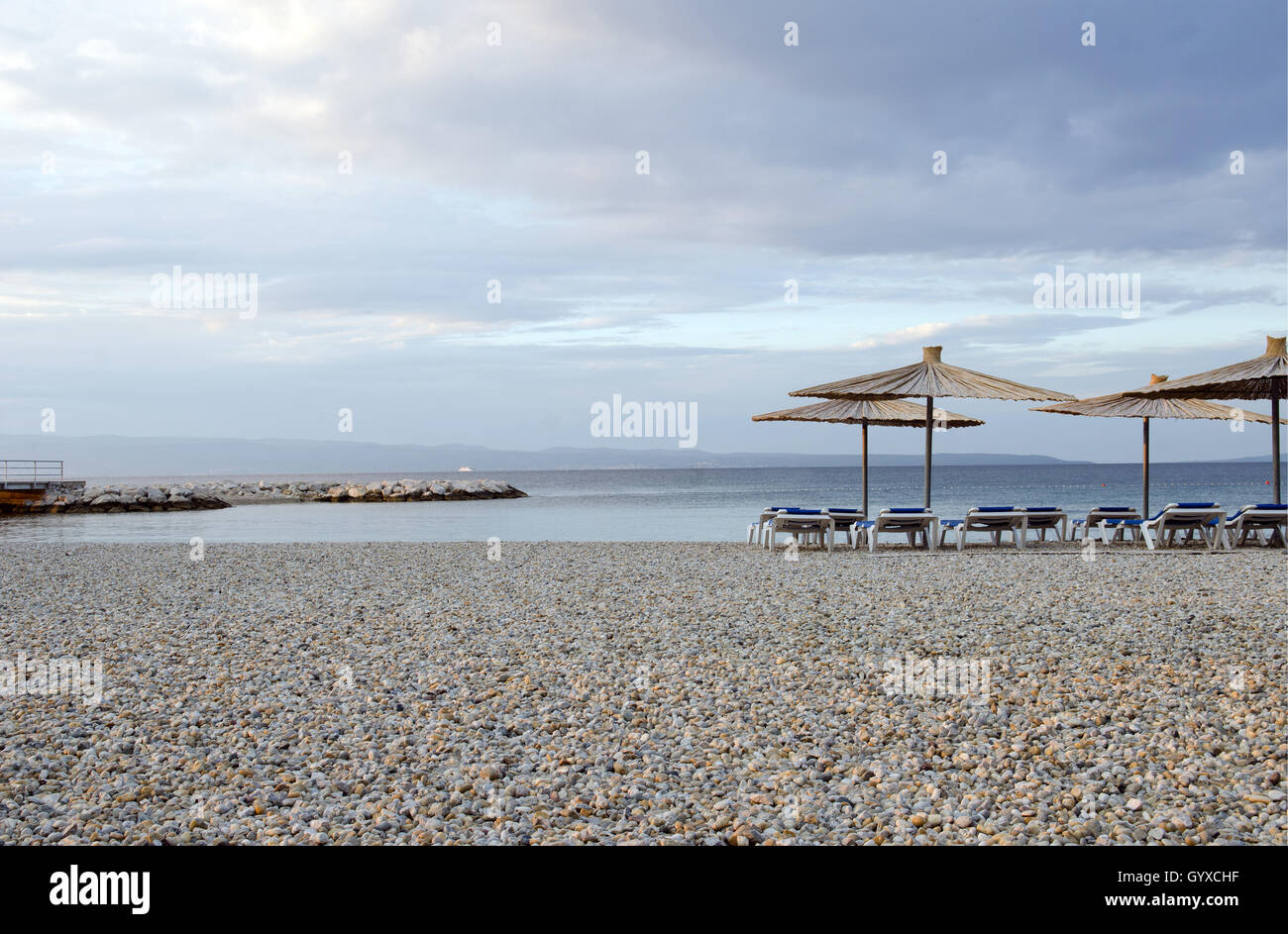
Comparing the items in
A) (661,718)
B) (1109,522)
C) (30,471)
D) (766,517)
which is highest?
(30,471)

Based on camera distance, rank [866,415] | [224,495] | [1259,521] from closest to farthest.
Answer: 1. [1259,521]
2. [866,415]
3. [224,495]

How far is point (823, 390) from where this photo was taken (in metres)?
12.1

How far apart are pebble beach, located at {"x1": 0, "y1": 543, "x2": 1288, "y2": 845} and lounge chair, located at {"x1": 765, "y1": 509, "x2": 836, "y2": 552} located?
12.4 feet

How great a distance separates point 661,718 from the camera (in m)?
4.67

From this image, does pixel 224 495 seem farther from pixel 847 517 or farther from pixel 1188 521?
pixel 1188 521

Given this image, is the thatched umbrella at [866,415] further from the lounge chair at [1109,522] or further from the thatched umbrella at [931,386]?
the lounge chair at [1109,522]

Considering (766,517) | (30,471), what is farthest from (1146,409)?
(30,471)

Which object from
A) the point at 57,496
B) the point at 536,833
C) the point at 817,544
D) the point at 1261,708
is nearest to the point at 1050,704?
the point at 1261,708

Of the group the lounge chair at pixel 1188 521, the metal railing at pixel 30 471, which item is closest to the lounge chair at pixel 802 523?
the lounge chair at pixel 1188 521

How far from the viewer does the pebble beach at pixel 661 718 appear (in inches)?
138

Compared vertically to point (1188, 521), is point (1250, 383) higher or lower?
higher

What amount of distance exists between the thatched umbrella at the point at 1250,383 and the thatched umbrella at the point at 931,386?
4.77 feet

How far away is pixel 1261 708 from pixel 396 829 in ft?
13.9

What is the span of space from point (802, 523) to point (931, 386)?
2524mm
